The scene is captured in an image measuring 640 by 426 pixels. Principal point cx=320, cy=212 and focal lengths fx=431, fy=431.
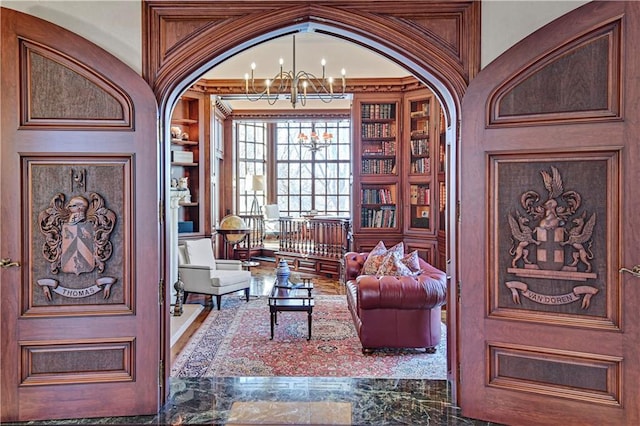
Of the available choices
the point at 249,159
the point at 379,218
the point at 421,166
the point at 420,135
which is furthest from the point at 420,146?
the point at 249,159

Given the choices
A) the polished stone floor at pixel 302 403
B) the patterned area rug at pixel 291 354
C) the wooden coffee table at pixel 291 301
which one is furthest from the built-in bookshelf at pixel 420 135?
the polished stone floor at pixel 302 403

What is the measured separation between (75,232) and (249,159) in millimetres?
9491

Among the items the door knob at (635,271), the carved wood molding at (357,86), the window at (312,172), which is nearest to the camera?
the door knob at (635,271)

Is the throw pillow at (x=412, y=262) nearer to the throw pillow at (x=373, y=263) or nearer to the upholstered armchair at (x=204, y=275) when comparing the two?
the throw pillow at (x=373, y=263)

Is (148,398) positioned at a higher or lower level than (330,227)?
lower

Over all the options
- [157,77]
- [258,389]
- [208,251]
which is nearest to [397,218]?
[208,251]

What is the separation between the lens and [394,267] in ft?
14.8

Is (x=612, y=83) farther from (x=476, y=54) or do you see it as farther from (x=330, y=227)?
(x=330, y=227)

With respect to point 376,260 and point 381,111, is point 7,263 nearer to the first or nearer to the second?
point 376,260

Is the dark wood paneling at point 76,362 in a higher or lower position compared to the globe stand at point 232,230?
lower

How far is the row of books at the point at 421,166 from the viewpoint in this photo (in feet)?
22.6

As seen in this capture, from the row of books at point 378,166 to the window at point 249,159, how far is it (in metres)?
4.62

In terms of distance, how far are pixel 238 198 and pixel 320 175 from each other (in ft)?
9.28

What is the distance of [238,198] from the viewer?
11469 mm
